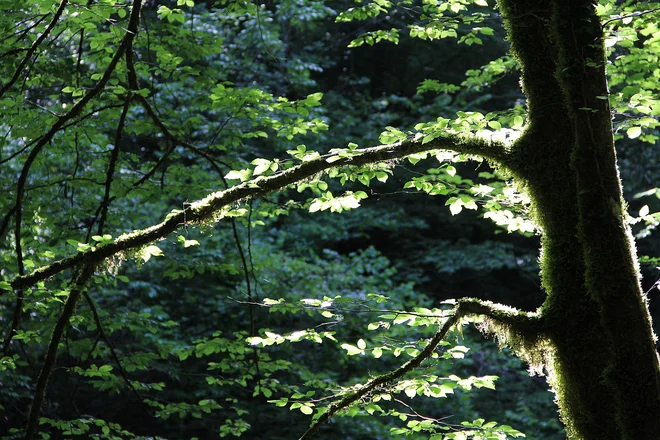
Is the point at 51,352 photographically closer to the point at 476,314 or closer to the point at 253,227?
the point at 476,314

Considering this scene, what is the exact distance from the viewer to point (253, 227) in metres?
7.66

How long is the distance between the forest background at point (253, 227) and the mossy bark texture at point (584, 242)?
14 cm

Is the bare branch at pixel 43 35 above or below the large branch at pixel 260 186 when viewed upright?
above

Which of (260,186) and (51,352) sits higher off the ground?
(260,186)

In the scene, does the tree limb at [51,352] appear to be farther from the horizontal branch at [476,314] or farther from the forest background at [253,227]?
the horizontal branch at [476,314]

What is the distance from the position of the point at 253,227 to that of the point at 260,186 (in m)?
5.48

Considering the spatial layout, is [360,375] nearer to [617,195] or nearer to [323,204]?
[323,204]

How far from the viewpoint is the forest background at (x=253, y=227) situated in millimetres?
2775

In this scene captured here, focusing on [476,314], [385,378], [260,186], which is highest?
[260,186]

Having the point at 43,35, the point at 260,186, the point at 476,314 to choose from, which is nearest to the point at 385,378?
the point at 476,314

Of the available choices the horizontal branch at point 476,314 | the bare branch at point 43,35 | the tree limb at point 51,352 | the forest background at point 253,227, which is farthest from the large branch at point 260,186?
the bare branch at point 43,35

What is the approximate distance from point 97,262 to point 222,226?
606 centimetres

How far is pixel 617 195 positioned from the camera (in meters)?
1.90

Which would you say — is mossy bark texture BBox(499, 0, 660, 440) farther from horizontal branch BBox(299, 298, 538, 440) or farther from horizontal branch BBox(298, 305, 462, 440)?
horizontal branch BBox(298, 305, 462, 440)
